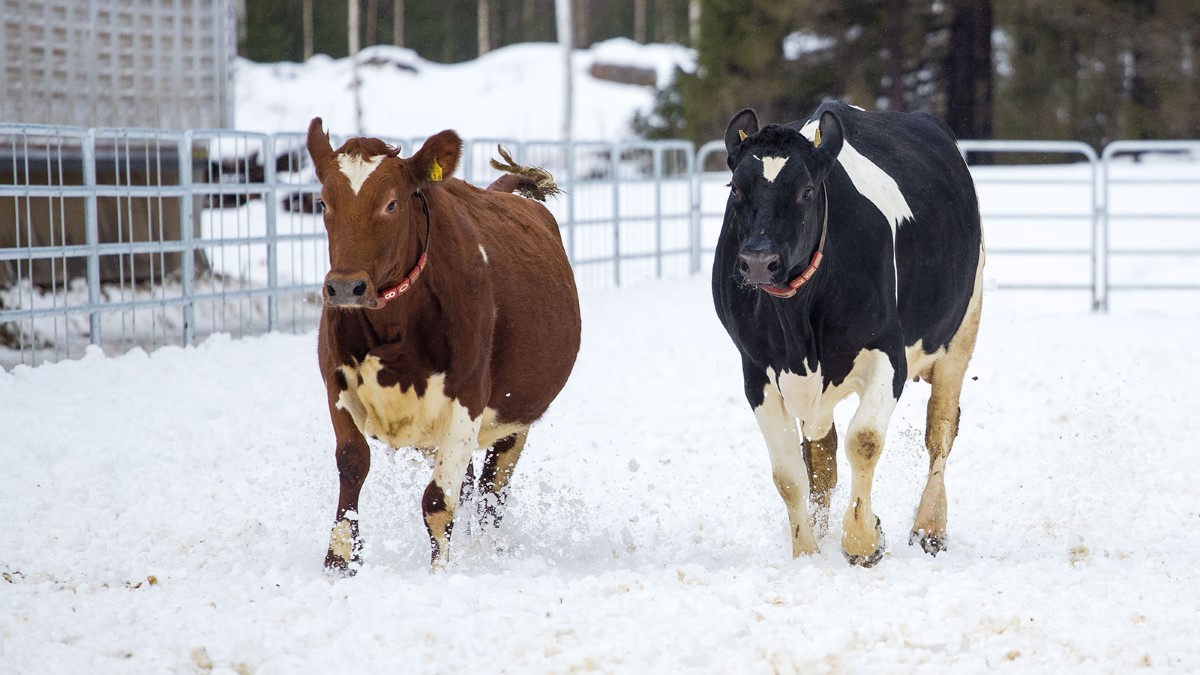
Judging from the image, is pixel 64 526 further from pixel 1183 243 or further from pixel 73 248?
pixel 1183 243

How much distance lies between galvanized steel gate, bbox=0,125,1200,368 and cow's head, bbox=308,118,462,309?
3.17 metres

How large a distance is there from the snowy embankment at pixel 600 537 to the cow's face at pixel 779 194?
1048 millimetres

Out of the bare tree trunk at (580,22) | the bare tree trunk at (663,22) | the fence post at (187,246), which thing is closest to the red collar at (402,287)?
the fence post at (187,246)

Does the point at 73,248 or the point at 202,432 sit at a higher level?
the point at 73,248

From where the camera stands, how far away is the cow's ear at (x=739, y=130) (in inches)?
200

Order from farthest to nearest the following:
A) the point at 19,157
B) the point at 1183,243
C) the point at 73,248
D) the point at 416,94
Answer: the point at 416,94 → the point at 1183,243 → the point at 19,157 → the point at 73,248

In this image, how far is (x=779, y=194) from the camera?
4.87m

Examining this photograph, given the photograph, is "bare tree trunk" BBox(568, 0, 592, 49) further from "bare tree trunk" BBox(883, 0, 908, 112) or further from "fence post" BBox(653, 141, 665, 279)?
"fence post" BBox(653, 141, 665, 279)

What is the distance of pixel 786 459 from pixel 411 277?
5.17ft

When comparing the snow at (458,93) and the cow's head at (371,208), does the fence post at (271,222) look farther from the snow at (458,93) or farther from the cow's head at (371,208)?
the snow at (458,93)

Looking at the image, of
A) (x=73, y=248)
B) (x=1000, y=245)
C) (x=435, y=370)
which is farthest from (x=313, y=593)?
(x=1000, y=245)

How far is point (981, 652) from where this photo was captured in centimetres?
386

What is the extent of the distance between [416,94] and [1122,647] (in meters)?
38.9

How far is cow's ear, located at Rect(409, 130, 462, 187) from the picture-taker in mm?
4895
